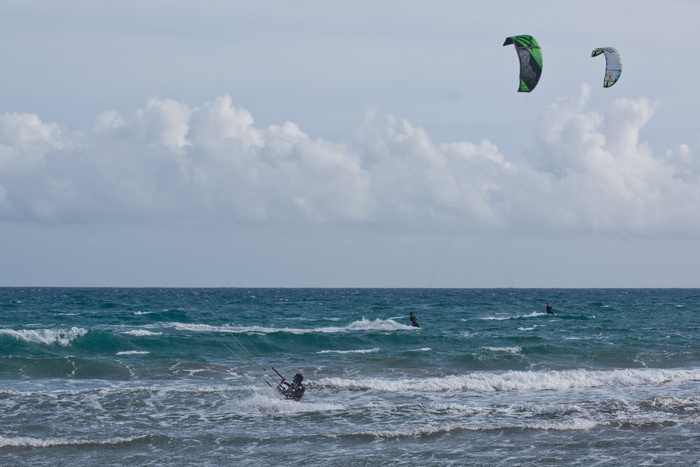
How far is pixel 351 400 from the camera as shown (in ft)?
59.4

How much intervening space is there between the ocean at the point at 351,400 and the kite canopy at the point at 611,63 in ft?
29.1

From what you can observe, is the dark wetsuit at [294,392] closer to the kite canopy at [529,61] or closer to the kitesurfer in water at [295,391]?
the kitesurfer in water at [295,391]

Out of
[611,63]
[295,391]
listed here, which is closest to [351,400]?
[295,391]

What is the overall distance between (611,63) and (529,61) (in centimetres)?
321

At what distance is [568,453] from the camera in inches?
529

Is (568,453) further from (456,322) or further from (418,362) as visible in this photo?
(456,322)

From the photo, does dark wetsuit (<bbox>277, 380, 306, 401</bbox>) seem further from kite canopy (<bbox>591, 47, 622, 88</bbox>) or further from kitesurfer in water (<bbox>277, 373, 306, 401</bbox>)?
kite canopy (<bbox>591, 47, 622, 88</bbox>)

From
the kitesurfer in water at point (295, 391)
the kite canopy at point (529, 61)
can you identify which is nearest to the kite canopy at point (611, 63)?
the kite canopy at point (529, 61)

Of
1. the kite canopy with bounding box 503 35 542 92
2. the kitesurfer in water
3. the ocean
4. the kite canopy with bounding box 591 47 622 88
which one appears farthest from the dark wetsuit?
the kite canopy with bounding box 591 47 622 88

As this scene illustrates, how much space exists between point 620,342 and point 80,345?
22755 millimetres

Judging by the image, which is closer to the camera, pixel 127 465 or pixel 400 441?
pixel 127 465

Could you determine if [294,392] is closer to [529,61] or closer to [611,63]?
[529,61]

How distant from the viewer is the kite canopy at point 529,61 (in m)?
20.9

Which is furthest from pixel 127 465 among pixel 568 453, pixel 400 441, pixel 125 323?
pixel 125 323
